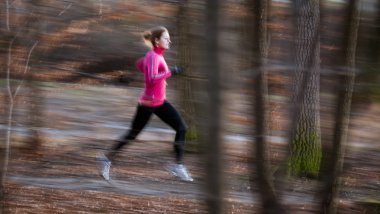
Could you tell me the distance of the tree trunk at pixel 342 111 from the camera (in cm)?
341

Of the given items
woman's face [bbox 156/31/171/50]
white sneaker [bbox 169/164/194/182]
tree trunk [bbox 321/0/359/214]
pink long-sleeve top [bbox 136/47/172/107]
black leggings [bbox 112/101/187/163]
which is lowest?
white sneaker [bbox 169/164/194/182]

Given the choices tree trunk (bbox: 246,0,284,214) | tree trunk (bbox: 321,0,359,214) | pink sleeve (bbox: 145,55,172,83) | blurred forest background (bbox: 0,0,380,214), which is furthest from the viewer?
pink sleeve (bbox: 145,55,172,83)

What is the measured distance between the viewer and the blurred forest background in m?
2.91

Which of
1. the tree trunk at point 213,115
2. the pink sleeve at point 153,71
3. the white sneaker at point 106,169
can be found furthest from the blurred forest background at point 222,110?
the pink sleeve at point 153,71

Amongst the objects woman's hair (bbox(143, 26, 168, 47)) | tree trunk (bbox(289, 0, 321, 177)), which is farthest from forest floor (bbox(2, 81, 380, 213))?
woman's hair (bbox(143, 26, 168, 47))

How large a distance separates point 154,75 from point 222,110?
5.24 meters

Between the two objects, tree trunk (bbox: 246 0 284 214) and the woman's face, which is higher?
tree trunk (bbox: 246 0 284 214)

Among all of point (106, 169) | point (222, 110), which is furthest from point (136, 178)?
point (222, 110)

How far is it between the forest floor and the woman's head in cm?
102

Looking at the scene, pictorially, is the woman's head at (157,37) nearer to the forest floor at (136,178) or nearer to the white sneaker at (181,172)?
the forest floor at (136,178)

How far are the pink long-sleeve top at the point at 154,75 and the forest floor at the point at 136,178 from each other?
68 centimetres

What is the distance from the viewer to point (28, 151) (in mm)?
6074

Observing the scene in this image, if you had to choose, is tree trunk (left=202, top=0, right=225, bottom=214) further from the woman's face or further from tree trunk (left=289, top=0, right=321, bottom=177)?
the woman's face

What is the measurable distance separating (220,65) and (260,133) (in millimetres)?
744
